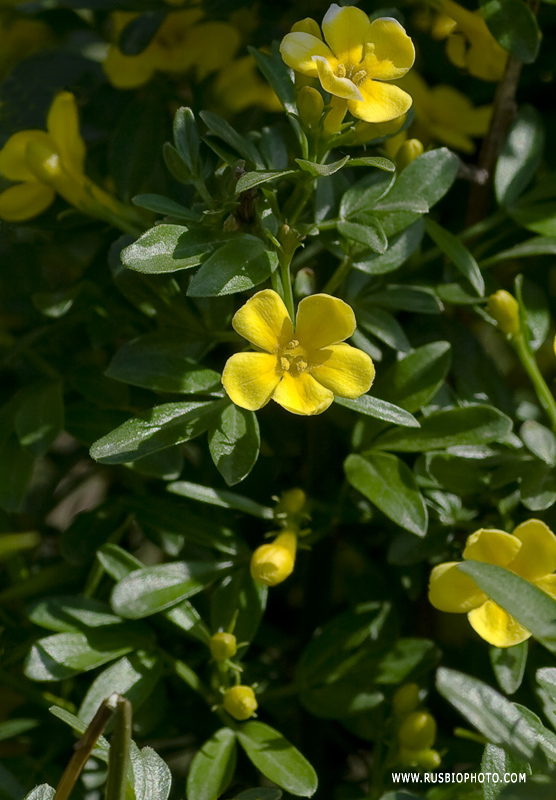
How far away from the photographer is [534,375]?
72 centimetres

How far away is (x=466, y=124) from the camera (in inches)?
38.0

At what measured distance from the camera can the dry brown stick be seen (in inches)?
33.4

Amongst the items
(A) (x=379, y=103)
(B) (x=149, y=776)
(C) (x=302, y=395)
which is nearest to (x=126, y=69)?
(A) (x=379, y=103)

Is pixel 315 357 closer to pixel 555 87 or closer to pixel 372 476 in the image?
pixel 372 476

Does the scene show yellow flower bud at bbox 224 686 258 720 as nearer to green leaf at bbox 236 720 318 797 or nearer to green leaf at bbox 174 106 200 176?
green leaf at bbox 236 720 318 797

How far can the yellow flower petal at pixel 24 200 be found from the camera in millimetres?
787

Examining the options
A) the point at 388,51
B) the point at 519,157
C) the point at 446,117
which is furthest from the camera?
the point at 446,117

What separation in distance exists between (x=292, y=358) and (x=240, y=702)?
295 millimetres

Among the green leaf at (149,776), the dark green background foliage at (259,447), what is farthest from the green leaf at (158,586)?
the green leaf at (149,776)

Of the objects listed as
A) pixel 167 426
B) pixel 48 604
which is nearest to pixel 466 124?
pixel 167 426

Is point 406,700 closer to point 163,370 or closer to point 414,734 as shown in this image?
point 414,734

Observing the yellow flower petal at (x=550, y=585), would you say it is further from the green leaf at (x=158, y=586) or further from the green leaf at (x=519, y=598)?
→ the green leaf at (x=158, y=586)

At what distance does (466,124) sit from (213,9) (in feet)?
1.05

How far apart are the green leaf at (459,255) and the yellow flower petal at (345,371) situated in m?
0.17
